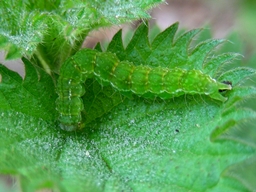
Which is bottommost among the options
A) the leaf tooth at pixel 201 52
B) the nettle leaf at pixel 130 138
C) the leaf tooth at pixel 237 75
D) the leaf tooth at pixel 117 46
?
the nettle leaf at pixel 130 138

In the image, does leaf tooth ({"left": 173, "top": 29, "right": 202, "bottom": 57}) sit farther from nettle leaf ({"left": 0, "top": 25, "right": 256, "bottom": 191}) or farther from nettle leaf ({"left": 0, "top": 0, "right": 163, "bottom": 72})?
nettle leaf ({"left": 0, "top": 0, "right": 163, "bottom": 72})

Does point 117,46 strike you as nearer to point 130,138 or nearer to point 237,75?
point 130,138

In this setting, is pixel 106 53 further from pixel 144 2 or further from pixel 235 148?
pixel 235 148

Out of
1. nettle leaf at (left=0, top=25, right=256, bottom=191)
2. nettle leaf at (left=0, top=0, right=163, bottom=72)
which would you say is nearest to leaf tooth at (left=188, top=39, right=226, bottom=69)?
nettle leaf at (left=0, top=25, right=256, bottom=191)

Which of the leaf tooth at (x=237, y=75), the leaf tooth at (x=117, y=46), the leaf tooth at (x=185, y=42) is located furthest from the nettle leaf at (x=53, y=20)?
the leaf tooth at (x=237, y=75)

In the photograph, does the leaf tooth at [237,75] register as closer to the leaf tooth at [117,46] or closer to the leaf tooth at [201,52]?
the leaf tooth at [201,52]
